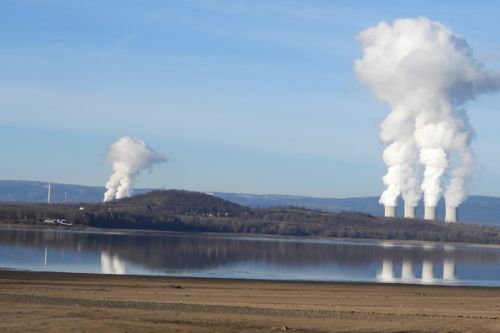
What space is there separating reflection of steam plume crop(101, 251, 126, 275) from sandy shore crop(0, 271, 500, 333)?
222 inches

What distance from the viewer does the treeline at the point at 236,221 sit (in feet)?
503

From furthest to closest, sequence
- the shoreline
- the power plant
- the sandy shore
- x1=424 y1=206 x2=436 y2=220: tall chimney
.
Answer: the power plant → x1=424 y1=206 x2=436 y2=220: tall chimney → the shoreline → the sandy shore

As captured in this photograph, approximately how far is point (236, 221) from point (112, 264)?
113 m

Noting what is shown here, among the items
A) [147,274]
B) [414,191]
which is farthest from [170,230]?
[147,274]

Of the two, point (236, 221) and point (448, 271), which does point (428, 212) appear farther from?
point (448, 271)

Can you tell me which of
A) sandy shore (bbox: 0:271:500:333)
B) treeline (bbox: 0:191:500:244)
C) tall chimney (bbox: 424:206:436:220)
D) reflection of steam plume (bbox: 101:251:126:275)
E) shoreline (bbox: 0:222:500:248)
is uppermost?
tall chimney (bbox: 424:206:436:220)

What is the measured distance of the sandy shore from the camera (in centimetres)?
2402

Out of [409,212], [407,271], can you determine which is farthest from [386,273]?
[409,212]

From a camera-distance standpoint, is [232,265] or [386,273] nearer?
[386,273]

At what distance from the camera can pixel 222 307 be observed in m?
28.9

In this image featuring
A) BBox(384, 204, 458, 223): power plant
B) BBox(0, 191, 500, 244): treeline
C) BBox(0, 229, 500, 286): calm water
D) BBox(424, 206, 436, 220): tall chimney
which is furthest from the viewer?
BBox(0, 191, 500, 244): treeline

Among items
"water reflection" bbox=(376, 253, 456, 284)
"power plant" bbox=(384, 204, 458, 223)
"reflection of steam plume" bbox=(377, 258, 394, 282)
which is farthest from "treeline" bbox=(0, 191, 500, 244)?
"reflection of steam plume" bbox=(377, 258, 394, 282)

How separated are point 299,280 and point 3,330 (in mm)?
28262

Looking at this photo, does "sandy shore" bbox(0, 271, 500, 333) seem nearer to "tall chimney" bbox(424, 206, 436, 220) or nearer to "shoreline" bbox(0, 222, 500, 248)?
"shoreline" bbox(0, 222, 500, 248)
